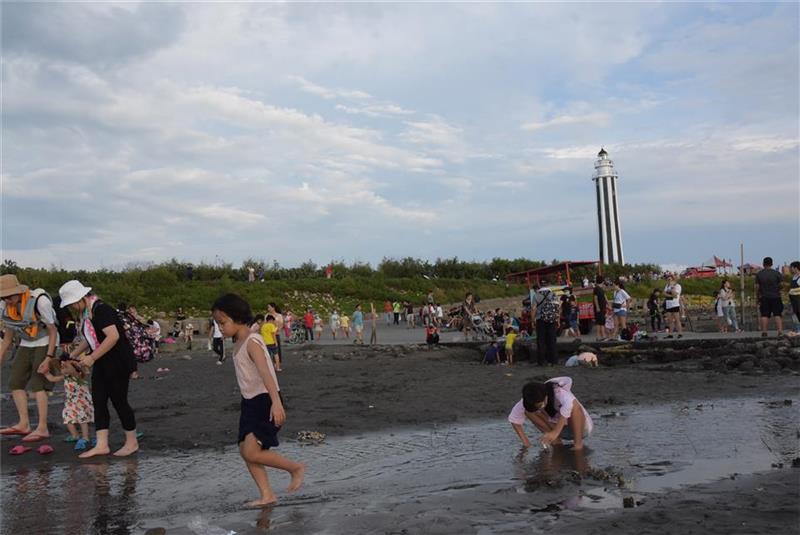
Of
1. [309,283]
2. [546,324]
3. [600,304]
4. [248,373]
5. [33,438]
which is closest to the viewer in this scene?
[248,373]

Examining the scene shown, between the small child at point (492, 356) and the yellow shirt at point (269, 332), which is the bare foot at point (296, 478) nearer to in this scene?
the yellow shirt at point (269, 332)

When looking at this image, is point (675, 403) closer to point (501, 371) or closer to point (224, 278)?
point (501, 371)

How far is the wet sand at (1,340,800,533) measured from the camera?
16.2 feet

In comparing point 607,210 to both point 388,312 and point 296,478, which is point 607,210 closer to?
point 388,312

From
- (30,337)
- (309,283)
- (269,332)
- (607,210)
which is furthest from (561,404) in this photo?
(607,210)

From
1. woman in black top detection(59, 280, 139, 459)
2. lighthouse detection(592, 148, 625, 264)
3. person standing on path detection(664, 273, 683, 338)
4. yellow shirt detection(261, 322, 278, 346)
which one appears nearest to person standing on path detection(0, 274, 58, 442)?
woman in black top detection(59, 280, 139, 459)

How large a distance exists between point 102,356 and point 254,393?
2.80 metres

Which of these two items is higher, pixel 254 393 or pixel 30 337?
pixel 30 337

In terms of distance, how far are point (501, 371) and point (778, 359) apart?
16.5 ft

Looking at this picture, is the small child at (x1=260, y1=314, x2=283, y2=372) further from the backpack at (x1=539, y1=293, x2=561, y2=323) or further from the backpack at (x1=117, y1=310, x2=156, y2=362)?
the backpack at (x1=117, y1=310, x2=156, y2=362)

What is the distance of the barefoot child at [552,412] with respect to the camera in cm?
695

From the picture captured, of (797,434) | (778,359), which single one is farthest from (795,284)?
(797,434)

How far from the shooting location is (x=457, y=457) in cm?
719

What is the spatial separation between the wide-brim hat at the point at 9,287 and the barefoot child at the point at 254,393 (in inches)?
159
